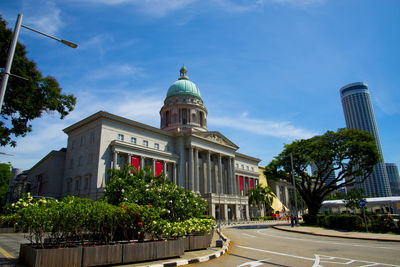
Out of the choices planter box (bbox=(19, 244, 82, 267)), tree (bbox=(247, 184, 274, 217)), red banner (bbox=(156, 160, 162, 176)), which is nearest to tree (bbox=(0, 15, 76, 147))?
planter box (bbox=(19, 244, 82, 267))

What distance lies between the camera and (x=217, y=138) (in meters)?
63.2

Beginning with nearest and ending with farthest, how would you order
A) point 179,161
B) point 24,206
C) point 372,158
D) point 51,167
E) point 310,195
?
point 24,206 < point 372,158 < point 310,195 < point 51,167 < point 179,161

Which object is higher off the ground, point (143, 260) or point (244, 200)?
point (244, 200)

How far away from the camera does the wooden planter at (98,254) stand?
898cm

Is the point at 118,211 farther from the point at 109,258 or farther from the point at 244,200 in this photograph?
the point at 244,200

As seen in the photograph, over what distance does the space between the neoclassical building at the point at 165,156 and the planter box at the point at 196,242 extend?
95.9 feet

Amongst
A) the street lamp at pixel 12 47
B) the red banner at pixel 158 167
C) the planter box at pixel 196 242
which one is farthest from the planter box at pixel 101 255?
the red banner at pixel 158 167

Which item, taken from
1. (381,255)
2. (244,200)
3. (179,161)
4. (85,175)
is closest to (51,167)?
(85,175)

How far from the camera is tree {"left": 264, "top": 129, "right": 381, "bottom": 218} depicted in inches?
1444

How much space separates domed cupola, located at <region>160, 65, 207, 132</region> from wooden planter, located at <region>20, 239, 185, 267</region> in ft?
182

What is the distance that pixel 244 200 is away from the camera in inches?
2507

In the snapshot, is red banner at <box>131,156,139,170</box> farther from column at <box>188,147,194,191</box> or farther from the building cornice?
column at <box>188,147,194,191</box>

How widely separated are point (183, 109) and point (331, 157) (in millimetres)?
41439

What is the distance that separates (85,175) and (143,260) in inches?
1436
